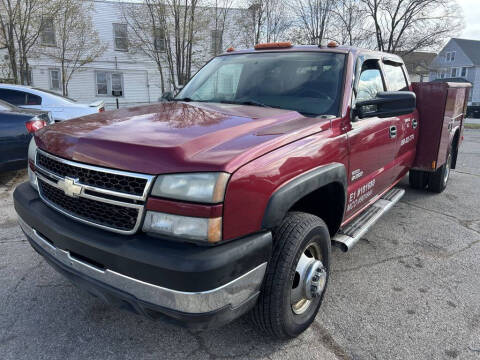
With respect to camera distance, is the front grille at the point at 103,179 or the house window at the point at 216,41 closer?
the front grille at the point at 103,179

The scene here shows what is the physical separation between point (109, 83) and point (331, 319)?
896 inches

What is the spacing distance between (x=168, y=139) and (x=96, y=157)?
37 cm

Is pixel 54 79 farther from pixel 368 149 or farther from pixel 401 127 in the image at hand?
pixel 368 149

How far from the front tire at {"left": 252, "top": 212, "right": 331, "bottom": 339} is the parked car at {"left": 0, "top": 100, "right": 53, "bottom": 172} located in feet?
15.3

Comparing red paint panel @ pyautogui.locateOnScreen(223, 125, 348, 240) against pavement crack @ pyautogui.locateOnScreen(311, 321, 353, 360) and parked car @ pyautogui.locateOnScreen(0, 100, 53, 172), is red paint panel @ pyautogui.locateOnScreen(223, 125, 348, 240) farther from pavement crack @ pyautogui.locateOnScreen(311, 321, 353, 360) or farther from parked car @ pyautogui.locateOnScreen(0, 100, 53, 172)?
parked car @ pyautogui.locateOnScreen(0, 100, 53, 172)

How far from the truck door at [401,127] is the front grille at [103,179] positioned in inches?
106

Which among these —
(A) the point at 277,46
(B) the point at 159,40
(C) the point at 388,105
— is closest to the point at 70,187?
(C) the point at 388,105

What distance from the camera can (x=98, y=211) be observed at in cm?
190

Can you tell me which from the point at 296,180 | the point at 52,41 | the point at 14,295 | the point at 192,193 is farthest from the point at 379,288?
the point at 52,41

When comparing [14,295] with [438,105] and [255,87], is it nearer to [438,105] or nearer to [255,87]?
[255,87]

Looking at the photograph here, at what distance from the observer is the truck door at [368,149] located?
283cm

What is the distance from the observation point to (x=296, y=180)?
206 centimetres

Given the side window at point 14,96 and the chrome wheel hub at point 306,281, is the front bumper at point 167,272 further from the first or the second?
the side window at point 14,96

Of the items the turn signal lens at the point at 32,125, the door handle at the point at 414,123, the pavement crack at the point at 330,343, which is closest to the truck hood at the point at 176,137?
the pavement crack at the point at 330,343
